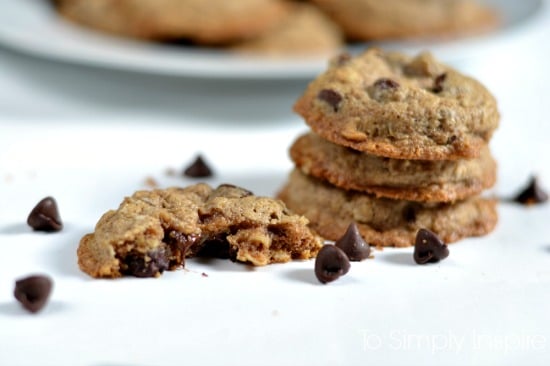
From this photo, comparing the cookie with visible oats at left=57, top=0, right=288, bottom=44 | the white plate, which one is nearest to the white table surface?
the white plate

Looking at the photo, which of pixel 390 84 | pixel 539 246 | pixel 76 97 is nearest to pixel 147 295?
pixel 390 84

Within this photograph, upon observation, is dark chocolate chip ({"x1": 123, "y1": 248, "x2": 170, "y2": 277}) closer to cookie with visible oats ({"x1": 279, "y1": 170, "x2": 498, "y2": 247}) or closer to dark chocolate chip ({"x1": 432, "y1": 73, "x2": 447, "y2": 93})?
cookie with visible oats ({"x1": 279, "y1": 170, "x2": 498, "y2": 247})

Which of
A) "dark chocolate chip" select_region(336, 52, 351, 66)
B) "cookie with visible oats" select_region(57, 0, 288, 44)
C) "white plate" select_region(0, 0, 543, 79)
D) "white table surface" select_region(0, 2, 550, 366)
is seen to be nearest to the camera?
"white table surface" select_region(0, 2, 550, 366)

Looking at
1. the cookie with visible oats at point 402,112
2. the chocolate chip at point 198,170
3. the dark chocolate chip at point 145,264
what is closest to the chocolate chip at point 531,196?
the cookie with visible oats at point 402,112

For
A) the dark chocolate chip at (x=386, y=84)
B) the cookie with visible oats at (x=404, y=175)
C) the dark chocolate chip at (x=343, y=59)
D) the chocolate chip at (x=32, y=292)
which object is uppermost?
the dark chocolate chip at (x=343, y=59)

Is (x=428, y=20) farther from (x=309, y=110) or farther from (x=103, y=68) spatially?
(x=309, y=110)

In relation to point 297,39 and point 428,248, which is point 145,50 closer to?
point 297,39

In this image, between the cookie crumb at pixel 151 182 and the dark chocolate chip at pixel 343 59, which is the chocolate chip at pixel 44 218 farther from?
the dark chocolate chip at pixel 343 59
